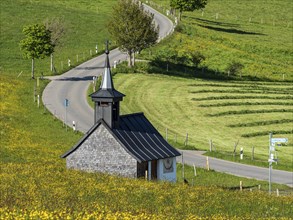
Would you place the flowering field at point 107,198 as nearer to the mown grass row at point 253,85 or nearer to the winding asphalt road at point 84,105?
the winding asphalt road at point 84,105

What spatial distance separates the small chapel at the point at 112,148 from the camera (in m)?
49.5

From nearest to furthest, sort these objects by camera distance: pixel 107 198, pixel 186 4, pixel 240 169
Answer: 1. pixel 107 198
2. pixel 240 169
3. pixel 186 4

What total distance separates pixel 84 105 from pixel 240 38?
180 feet

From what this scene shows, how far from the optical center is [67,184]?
4034 centimetres

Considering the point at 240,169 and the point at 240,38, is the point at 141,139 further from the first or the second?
the point at 240,38

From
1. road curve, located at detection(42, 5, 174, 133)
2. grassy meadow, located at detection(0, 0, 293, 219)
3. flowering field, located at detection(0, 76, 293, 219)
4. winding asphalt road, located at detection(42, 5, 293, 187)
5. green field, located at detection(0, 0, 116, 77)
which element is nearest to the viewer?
flowering field, located at detection(0, 76, 293, 219)

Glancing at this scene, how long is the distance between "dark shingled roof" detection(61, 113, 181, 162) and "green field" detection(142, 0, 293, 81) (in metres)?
56.5

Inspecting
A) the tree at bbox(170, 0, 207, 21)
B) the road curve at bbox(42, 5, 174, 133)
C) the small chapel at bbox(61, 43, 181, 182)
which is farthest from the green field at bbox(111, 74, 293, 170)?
the tree at bbox(170, 0, 207, 21)

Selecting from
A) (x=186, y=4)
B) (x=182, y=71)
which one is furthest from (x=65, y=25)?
(x=186, y=4)

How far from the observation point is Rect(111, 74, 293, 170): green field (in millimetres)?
74875

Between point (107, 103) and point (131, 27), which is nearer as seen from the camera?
point (107, 103)

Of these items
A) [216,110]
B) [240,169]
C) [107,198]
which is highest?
[107,198]

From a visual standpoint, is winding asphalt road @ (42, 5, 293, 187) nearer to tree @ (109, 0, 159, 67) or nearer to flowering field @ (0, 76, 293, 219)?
tree @ (109, 0, 159, 67)

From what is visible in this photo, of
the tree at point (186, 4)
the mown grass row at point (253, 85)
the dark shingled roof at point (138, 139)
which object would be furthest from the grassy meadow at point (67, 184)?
the tree at point (186, 4)
